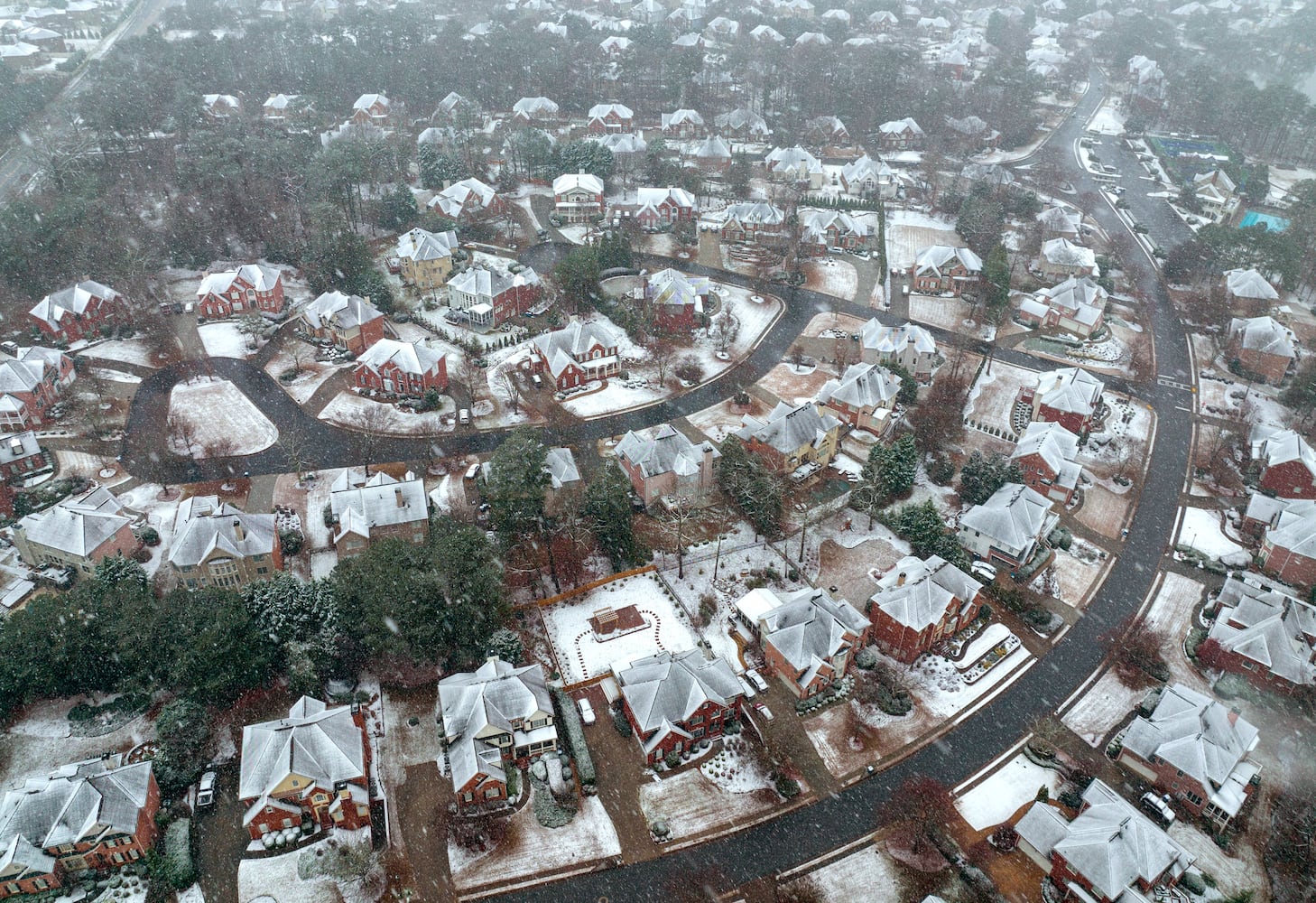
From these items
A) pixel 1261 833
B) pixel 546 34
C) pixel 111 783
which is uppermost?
pixel 546 34

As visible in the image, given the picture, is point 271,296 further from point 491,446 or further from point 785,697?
point 785,697

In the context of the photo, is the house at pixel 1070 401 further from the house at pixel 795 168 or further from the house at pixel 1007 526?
the house at pixel 795 168

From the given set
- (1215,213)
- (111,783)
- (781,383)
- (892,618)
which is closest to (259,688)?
(111,783)

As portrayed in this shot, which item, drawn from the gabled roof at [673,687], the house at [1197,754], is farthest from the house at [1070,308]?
the gabled roof at [673,687]

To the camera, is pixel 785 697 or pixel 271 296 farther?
pixel 271 296

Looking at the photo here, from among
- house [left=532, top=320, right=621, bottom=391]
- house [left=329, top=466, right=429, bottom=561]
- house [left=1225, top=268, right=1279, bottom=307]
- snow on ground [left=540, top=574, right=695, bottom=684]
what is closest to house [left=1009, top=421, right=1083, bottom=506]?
snow on ground [left=540, top=574, right=695, bottom=684]

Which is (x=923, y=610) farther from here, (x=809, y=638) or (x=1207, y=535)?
(x=1207, y=535)
